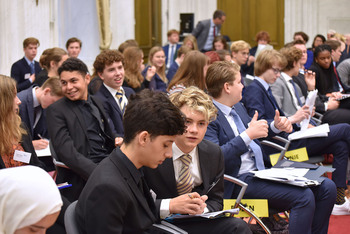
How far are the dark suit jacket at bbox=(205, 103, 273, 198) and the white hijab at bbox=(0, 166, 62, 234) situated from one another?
2007 mm

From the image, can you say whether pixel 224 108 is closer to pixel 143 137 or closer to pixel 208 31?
pixel 143 137

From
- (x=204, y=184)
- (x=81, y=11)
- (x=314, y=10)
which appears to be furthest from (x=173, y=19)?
(x=204, y=184)

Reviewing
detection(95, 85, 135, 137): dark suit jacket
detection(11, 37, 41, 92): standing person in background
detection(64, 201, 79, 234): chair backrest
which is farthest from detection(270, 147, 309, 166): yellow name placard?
detection(11, 37, 41, 92): standing person in background

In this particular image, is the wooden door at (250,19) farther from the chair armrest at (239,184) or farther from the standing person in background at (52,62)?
the chair armrest at (239,184)

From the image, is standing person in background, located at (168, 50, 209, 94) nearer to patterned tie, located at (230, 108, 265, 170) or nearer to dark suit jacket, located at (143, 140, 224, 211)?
patterned tie, located at (230, 108, 265, 170)

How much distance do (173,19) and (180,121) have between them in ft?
36.3

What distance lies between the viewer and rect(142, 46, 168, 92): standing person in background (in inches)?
264

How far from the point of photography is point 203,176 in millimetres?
2795

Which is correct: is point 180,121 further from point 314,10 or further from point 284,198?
point 314,10

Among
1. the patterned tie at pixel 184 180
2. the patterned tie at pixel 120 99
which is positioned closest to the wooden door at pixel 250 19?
the patterned tie at pixel 120 99

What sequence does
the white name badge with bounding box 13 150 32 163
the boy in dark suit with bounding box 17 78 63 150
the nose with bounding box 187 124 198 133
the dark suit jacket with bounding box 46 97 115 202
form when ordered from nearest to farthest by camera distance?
the nose with bounding box 187 124 198 133, the white name badge with bounding box 13 150 32 163, the dark suit jacket with bounding box 46 97 115 202, the boy in dark suit with bounding box 17 78 63 150

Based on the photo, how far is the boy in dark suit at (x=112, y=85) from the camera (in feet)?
14.5

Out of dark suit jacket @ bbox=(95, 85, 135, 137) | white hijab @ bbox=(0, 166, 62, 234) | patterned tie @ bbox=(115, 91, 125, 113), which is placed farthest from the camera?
patterned tie @ bbox=(115, 91, 125, 113)

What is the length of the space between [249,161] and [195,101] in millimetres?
1016
